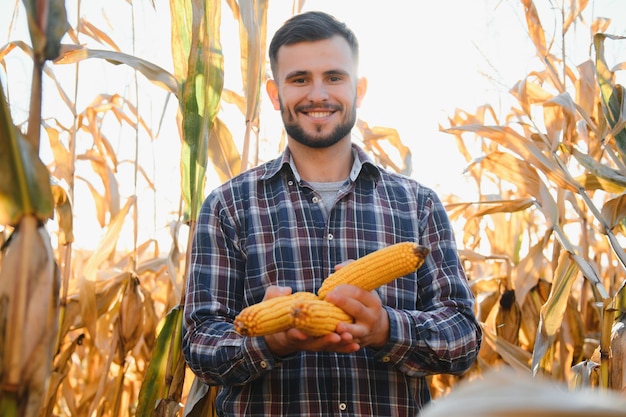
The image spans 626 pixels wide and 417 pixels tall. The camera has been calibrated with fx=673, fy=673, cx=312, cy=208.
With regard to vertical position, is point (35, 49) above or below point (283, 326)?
above

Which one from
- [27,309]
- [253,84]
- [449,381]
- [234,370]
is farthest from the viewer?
[449,381]

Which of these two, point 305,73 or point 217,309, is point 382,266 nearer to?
point 217,309

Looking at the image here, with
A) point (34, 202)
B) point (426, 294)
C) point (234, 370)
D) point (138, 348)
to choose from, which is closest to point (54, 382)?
point (138, 348)

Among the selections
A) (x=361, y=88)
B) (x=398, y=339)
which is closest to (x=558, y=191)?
(x=361, y=88)

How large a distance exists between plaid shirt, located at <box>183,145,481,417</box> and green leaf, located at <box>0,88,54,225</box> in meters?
0.64

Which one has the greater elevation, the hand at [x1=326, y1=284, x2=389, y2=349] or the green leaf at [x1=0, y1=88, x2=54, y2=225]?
the green leaf at [x1=0, y1=88, x2=54, y2=225]

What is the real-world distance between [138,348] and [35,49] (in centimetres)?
243

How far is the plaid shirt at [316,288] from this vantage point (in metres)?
1.66

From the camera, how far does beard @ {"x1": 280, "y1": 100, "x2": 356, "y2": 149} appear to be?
73.4 inches

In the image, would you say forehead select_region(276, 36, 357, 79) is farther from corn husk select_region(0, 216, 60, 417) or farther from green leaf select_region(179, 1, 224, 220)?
corn husk select_region(0, 216, 60, 417)

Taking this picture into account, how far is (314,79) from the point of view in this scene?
6.11 feet

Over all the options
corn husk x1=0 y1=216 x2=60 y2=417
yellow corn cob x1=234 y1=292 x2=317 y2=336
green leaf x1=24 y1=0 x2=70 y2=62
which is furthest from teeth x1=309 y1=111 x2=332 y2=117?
corn husk x1=0 y1=216 x2=60 y2=417

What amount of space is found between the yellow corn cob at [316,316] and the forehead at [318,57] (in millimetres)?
745

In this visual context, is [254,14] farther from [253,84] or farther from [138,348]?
[138,348]
